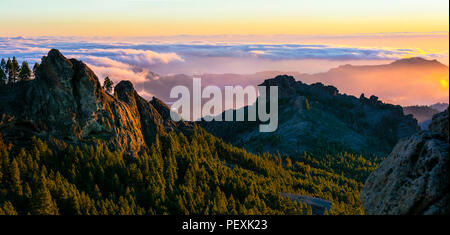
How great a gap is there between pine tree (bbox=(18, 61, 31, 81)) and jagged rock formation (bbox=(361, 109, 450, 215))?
156597 mm

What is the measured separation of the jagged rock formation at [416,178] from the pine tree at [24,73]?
157 meters

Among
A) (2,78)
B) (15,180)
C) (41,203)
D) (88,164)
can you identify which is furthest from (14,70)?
(41,203)

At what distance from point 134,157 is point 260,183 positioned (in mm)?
66088

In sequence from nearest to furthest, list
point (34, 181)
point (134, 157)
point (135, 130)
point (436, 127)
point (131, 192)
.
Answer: point (436, 127)
point (34, 181)
point (131, 192)
point (134, 157)
point (135, 130)

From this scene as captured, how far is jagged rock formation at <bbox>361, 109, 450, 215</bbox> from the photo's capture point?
1587 inches

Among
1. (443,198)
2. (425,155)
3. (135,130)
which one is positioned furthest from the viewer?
(135,130)

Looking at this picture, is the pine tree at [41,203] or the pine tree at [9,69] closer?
the pine tree at [41,203]

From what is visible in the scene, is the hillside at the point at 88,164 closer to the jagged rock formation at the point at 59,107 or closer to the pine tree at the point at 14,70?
the jagged rock formation at the point at 59,107

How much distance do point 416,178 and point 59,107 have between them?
5715 inches

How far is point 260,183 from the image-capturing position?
199m

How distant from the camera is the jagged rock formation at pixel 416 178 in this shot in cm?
4031

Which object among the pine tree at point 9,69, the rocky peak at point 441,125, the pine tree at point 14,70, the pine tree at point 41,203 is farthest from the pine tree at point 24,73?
the rocky peak at point 441,125
